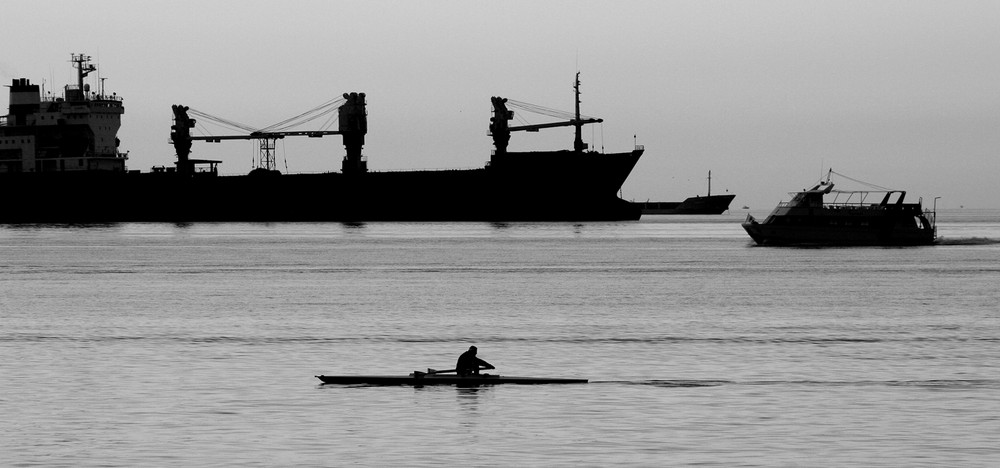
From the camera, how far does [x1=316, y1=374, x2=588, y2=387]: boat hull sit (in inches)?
1097

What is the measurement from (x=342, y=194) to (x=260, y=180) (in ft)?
29.5

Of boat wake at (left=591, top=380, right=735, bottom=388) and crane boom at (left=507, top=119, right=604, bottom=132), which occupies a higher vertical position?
crane boom at (left=507, top=119, right=604, bottom=132)

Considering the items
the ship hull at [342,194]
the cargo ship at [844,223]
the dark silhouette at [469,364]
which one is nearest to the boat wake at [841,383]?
the dark silhouette at [469,364]

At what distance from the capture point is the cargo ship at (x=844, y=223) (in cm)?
9200

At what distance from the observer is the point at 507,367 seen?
105 ft

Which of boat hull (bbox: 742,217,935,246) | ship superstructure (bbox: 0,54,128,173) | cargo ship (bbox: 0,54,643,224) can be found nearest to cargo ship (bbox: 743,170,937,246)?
boat hull (bbox: 742,217,935,246)

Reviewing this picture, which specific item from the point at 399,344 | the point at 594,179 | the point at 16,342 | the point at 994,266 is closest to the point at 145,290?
the point at 16,342

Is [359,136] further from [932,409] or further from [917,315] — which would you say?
[932,409]

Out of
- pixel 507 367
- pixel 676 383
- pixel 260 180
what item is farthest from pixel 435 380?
pixel 260 180

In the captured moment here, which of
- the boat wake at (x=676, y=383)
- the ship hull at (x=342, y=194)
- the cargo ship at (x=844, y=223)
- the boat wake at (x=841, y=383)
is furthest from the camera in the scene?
the ship hull at (x=342, y=194)

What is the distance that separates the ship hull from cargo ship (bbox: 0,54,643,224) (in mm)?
151

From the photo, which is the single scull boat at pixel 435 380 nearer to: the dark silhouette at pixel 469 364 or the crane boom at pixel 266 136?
the dark silhouette at pixel 469 364

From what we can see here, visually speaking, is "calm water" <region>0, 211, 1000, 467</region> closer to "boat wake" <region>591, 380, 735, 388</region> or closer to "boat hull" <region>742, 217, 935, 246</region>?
"boat wake" <region>591, 380, 735, 388</region>

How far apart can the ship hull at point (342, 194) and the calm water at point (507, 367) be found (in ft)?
239
